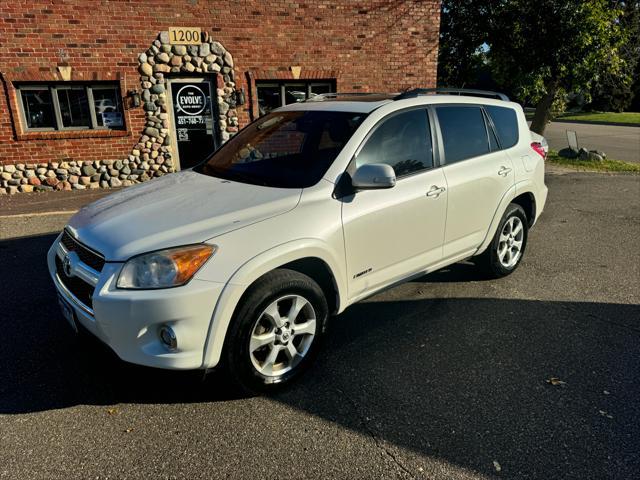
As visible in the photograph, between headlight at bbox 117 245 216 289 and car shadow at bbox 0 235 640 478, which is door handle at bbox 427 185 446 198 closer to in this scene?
car shadow at bbox 0 235 640 478

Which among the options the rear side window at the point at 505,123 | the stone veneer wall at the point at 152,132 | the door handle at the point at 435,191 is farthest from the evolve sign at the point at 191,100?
the door handle at the point at 435,191

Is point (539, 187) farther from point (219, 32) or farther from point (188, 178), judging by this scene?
point (219, 32)

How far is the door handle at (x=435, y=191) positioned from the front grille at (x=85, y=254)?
7.83 feet

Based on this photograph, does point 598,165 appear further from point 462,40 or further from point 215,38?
point 215,38

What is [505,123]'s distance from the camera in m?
4.79

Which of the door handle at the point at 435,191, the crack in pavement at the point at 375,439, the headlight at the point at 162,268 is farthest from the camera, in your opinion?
the door handle at the point at 435,191

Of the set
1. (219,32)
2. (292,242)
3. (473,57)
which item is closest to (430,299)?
(292,242)

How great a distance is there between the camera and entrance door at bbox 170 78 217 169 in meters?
10.2

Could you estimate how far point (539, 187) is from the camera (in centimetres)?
512

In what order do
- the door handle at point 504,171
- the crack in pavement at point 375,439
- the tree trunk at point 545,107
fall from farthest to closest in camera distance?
the tree trunk at point 545,107, the door handle at point 504,171, the crack in pavement at point 375,439

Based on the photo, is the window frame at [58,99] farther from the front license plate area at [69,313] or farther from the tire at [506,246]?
the tire at [506,246]

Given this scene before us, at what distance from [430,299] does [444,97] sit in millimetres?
1820

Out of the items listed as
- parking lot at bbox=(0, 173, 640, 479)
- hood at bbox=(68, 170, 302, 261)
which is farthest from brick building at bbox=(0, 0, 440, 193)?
hood at bbox=(68, 170, 302, 261)

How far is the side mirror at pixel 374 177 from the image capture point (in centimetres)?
314
